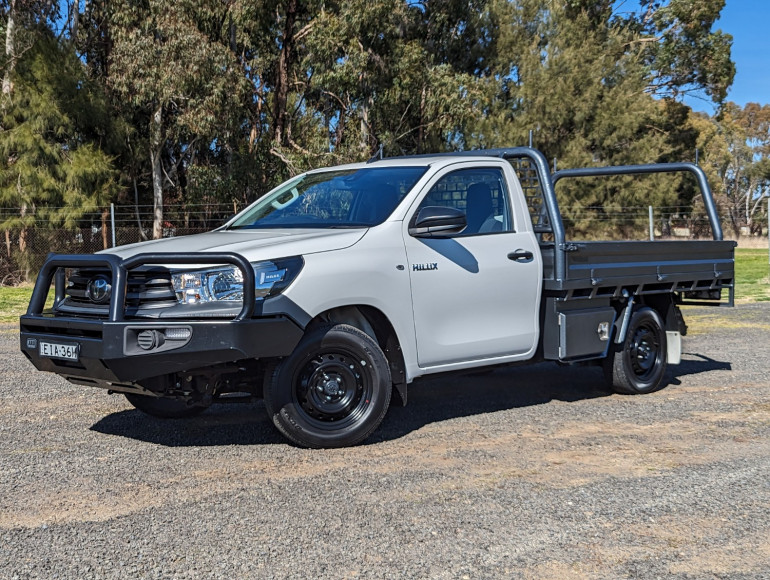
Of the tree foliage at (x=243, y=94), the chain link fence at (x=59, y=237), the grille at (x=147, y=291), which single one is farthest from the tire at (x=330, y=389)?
the tree foliage at (x=243, y=94)

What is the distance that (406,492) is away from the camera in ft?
16.4

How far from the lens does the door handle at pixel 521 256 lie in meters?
6.94

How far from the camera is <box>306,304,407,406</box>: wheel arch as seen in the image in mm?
6098

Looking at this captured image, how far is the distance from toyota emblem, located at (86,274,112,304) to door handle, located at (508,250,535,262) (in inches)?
115

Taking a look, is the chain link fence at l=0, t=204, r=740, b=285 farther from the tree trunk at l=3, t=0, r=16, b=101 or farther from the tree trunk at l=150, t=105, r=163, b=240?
the tree trunk at l=3, t=0, r=16, b=101

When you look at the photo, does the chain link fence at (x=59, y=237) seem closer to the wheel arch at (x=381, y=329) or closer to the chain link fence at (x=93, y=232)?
the chain link fence at (x=93, y=232)

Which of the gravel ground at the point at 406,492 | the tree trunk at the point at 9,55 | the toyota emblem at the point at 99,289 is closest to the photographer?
the gravel ground at the point at 406,492

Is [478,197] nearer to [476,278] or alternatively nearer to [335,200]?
[476,278]

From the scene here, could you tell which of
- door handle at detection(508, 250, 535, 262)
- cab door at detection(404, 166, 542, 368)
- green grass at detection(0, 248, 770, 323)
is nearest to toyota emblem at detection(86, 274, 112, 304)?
cab door at detection(404, 166, 542, 368)

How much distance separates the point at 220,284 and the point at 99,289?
30.2 inches

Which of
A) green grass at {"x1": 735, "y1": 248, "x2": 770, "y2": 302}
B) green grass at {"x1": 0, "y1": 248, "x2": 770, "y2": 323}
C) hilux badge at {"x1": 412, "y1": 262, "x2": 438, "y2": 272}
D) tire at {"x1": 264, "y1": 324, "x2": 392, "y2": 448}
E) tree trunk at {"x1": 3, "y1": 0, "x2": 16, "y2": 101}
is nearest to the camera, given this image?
tire at {"x1": 264, "y1": 324, "x2": 392, "y2": 448}

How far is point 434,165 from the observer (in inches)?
268

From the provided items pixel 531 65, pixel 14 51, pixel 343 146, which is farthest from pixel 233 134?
pixel 531 65

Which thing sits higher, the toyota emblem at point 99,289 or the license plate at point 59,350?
the toyota emblem at point 99,289
